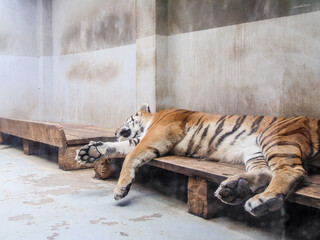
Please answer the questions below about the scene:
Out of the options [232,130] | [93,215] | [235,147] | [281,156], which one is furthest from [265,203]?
[93,215]

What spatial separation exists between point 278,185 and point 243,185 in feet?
0.61

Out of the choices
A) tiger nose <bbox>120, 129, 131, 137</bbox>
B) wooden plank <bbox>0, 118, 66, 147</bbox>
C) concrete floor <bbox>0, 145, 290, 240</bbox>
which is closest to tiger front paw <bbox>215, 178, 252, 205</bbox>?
concrete floor <bbox>0, 145, 290, 240</bbox>

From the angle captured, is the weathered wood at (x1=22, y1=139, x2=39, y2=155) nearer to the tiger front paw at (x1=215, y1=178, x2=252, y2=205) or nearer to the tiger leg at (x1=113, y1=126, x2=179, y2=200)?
the tiger leg at (x1=113, y1=126, x2=179, y2=200)

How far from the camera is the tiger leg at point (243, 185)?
1.75m

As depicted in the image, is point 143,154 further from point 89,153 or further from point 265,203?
point 265,203

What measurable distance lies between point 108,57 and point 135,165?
2702 mm

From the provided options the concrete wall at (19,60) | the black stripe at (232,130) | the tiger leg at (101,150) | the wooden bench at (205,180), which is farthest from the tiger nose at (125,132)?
the concrete wall at (19,60)

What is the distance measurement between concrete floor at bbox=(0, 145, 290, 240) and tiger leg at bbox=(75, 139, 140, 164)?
0.27m

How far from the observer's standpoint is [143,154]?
253cm

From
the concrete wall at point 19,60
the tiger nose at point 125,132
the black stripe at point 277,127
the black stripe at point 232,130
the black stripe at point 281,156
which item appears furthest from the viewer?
the concrete wall at point 19,60

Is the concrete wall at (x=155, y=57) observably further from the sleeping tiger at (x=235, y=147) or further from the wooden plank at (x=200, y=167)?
the wooden plank at (x=200, y=167)

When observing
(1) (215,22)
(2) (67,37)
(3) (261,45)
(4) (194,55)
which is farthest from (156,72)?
(2) (67,37)

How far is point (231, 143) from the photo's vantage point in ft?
8.04

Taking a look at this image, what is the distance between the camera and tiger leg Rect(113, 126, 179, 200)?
234 centimetres
